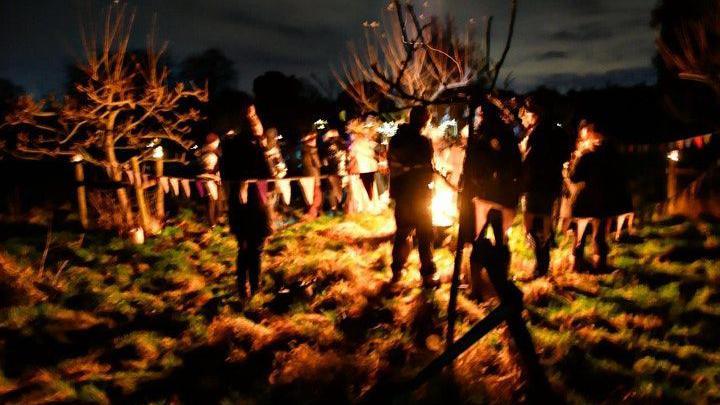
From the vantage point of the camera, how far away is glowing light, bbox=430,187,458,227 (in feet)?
25.6

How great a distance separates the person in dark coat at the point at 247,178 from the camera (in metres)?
5.61

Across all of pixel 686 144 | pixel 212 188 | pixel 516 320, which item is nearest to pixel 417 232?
pixel 516 320

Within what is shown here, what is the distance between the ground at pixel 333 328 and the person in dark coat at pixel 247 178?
0.96 meters

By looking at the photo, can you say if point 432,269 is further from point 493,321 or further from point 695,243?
point 695,243

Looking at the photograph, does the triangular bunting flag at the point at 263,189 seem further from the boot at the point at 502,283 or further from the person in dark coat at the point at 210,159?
the person in dark coat at the point at 210,159

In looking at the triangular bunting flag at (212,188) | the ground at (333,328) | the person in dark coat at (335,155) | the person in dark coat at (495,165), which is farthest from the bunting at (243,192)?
the person in dark coat at (335,155)

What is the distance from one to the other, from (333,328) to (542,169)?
3.00 metres

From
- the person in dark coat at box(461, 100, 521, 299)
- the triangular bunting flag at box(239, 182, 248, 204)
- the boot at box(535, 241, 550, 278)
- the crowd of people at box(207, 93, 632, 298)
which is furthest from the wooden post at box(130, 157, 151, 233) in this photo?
the boot at box(535, 241, 550, 278)

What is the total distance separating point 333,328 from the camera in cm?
530

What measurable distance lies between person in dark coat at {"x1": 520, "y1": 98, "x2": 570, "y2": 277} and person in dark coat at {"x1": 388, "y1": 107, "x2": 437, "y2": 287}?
1184 mm

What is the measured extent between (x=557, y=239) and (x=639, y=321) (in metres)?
2.93

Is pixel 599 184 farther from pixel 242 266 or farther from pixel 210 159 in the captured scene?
pixel 210 159

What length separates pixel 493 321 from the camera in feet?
10.1

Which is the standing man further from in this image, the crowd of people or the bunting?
the bunting
